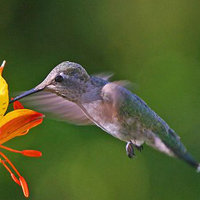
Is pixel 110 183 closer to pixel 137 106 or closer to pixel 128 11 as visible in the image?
pixel 128 11

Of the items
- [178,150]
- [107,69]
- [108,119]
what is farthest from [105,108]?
[107,69]

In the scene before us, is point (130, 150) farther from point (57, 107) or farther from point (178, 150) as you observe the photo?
point (57, 107)

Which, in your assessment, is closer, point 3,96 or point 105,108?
point 3,96

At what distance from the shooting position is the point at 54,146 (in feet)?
13.1

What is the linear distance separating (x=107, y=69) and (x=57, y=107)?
1.95 metres

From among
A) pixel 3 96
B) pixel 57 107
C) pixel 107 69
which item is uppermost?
pixel 3 96

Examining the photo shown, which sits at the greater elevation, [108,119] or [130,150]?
Result: [108,119]

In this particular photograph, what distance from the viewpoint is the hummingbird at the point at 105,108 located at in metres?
2.13

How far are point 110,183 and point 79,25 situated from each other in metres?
1.33

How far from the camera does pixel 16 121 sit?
1970mm

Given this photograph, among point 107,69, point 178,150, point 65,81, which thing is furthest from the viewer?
point 107,69

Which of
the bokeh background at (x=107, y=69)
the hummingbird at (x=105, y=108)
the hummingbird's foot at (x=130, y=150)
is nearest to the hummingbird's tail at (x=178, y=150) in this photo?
the hummingbird at (x=105, y=108)

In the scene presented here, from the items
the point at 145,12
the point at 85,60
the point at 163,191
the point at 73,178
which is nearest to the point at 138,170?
the point at 163,191

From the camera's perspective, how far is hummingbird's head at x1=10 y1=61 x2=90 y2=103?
2084mm
